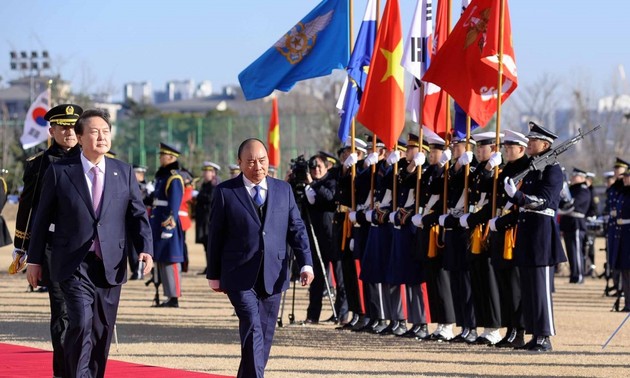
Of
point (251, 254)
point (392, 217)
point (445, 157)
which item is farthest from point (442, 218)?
point (251, 254)

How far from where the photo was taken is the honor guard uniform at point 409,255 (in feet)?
44.3

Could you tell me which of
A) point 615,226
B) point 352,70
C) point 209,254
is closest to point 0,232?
point 352,70

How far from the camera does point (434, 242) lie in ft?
43.1

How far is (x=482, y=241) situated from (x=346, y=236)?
232cm

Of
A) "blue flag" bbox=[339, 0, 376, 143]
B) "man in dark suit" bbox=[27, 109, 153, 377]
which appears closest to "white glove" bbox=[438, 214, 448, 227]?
"blue flag" bbox=[339, 0, 376, 143]

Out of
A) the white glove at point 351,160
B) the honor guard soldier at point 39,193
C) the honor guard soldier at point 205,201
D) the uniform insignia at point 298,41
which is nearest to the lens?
the honor guard soldier at point 39,193

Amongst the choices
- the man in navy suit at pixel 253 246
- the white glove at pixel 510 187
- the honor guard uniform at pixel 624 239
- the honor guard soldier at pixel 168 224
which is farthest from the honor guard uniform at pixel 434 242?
the honor guard uniform at pixel 624 239

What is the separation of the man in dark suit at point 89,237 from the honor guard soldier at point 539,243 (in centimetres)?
478

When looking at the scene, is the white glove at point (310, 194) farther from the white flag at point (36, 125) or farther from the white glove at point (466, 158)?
the white flag at point (36, 125)

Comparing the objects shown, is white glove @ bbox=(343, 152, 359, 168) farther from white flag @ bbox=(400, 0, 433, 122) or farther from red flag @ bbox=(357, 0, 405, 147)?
white flag @ bbox=(400, 0, 433, 122)

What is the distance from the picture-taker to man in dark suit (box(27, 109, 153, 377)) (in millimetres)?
8164

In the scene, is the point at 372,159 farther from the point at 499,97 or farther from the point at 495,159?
the point at 495,159

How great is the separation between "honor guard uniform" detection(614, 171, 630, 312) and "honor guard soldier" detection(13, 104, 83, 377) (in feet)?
33.1

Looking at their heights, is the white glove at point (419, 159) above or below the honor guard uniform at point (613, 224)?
above
